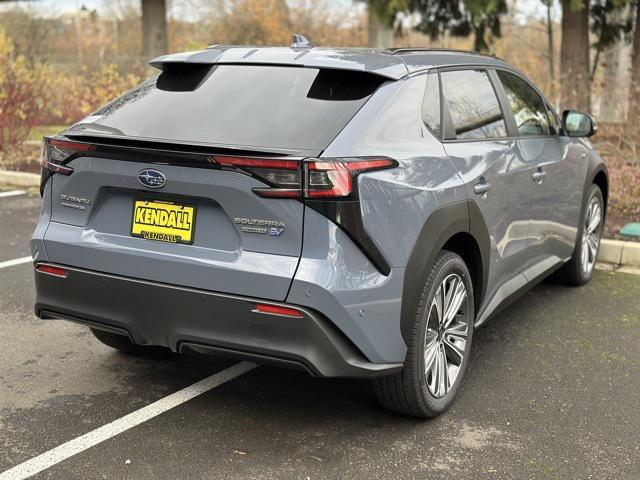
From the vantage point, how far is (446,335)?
377cm

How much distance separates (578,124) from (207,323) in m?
3.47

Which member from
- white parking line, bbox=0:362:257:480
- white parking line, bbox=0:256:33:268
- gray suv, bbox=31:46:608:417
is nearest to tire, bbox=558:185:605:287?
gray suv, bbox=31:46:608:417

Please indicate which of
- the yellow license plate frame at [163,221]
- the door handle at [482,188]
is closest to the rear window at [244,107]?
the yellow license plate frame at [163,221]

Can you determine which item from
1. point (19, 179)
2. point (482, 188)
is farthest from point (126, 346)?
point (19, 179)

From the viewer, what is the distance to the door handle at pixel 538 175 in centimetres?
460

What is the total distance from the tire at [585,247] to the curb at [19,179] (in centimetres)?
693

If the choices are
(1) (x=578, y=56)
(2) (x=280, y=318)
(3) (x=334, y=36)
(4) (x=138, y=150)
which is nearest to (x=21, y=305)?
(4) (x=138, y=150)

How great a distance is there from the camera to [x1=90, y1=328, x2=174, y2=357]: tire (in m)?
4.25

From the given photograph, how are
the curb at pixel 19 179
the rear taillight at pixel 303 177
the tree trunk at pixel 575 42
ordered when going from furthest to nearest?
1. the tree trunk at pixel 575 42
2. the curb at pixel 19 179
3. the rear taillight at pixel 303 177

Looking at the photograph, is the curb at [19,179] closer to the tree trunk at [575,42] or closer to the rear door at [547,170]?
the rear door at [547,170]

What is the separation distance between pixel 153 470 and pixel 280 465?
503 millimetres

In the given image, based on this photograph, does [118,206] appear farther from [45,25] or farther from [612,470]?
[45,25]

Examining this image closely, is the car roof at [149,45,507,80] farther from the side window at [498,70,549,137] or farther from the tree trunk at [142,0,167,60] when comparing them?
the tree trunk at [142,0,167,60]

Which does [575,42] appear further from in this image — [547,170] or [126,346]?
[126,346]
